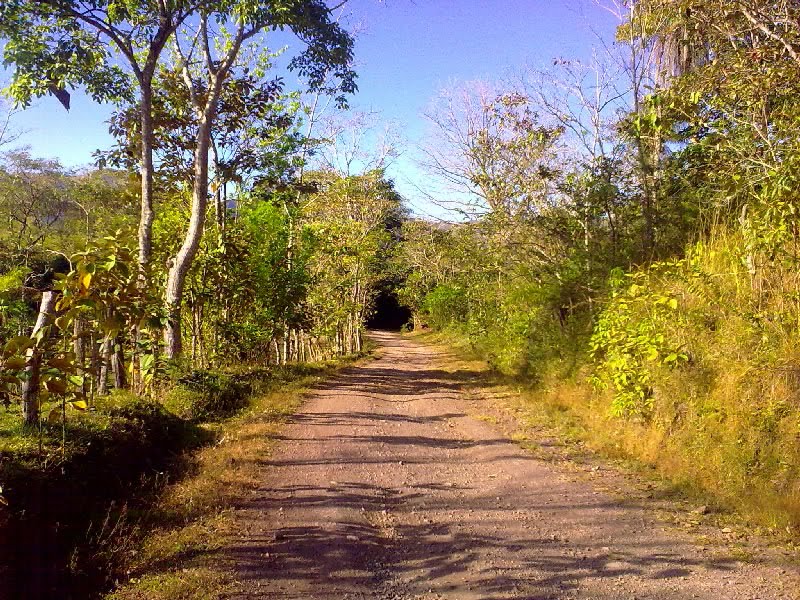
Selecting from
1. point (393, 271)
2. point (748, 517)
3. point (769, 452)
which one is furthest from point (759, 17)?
point (393, 271)

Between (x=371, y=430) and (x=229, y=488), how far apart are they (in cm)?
301

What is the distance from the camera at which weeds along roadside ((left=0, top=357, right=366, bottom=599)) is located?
3.69 m

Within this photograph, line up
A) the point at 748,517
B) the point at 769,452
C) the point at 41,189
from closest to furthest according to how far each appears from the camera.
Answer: the point at 748,517 → the point at 769,452 → the point at 41,189

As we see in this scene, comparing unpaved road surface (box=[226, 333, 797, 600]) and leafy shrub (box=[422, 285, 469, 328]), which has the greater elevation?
leafy shrub (box=[422, 285, 469, 328])

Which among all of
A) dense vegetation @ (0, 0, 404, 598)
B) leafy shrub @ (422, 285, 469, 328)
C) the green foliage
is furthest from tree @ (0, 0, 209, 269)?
leafy shrub @ (422, 285, 469, 328)

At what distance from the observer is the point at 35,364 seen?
2.67 metres

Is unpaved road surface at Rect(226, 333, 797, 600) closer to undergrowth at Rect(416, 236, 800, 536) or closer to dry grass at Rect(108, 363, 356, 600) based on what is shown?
dry grass at Rect(108, 363, 356, 600)

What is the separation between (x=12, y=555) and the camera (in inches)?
144

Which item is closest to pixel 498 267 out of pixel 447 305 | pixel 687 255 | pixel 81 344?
pixel 687 255

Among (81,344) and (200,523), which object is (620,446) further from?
→ (81,344)

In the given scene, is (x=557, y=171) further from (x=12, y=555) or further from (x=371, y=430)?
(x=12, y=555)

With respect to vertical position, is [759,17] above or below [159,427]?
above

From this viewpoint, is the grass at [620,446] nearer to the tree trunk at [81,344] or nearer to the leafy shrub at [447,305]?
the tree trunk at [81,344]

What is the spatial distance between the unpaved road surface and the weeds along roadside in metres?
0.44
